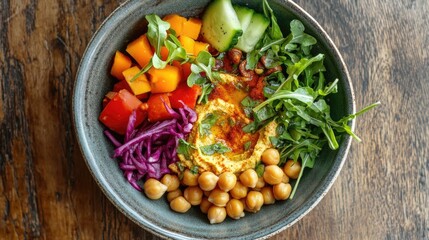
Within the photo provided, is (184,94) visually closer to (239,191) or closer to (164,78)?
(164,78)

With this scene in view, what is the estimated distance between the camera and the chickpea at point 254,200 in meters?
2.85

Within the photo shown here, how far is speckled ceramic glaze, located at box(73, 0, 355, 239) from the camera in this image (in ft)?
8.82

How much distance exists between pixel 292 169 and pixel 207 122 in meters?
0.44

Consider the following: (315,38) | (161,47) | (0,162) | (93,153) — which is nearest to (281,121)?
(315,38)

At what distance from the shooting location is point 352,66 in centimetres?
311

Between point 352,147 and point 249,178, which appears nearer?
point 249,178

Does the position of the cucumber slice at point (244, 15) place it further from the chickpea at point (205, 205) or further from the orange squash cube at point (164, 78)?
the chickpea at point (205, 205)

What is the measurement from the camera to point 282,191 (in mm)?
2854

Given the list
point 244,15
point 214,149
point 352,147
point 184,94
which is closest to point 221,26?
point 244,15

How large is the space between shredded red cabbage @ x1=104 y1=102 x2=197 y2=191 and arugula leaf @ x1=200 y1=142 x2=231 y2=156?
0.11 meters

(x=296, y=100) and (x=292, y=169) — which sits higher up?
(x=296, y=100)

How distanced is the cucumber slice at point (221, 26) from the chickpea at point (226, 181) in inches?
21.9

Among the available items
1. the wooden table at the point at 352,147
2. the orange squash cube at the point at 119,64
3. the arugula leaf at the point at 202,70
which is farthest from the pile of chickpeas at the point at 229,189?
the orange squash cube at the point at 119,64

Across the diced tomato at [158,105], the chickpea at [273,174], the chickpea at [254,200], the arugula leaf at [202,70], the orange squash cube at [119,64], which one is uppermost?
the orange squash cube at [119,64]
